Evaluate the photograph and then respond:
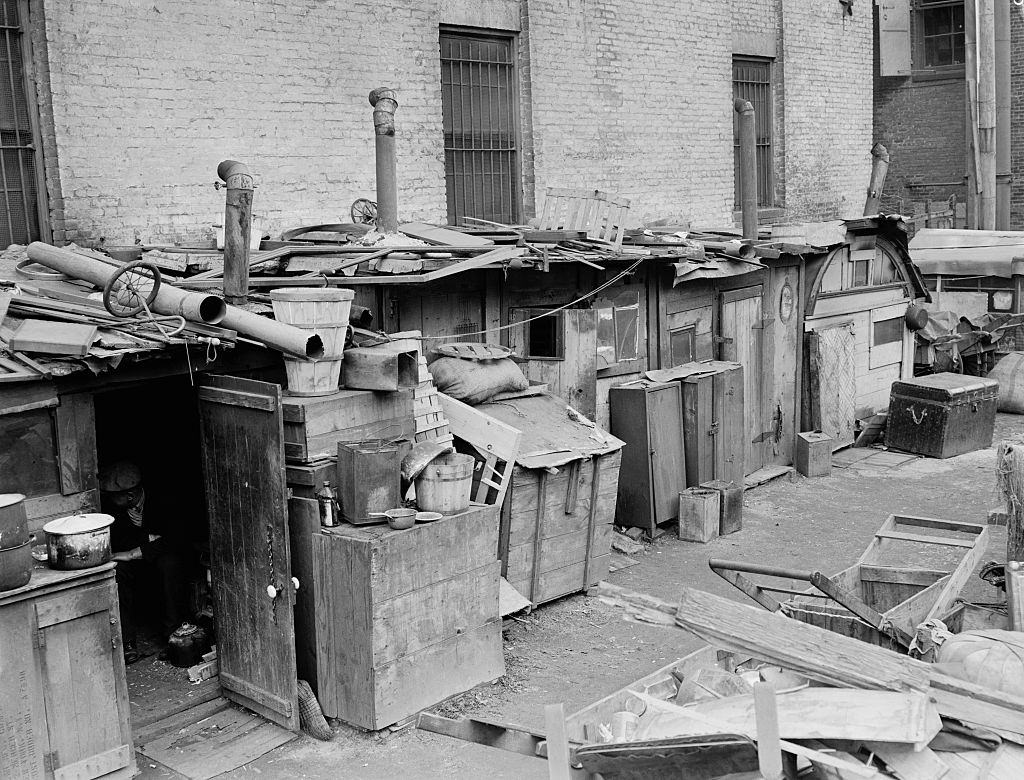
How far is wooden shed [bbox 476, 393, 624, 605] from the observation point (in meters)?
9.41

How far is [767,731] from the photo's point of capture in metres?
4.41

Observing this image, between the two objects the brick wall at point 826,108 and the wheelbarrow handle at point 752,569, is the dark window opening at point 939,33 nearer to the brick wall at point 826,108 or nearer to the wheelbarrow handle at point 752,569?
the brick wall at point 826,108

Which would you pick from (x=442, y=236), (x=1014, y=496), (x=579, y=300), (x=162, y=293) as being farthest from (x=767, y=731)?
(x=579, y=300)

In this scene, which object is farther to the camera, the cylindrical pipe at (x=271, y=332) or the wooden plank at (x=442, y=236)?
the wooden plank at (x=442, y=236)

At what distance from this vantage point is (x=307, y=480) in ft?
25.2

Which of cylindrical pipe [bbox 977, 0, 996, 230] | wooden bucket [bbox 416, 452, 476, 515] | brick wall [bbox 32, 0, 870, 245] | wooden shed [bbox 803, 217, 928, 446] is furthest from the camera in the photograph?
cylindrical pipe [bbox 977, 0, 996, 230]

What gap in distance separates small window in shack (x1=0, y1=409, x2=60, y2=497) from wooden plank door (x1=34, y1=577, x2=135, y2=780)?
778 millimetres

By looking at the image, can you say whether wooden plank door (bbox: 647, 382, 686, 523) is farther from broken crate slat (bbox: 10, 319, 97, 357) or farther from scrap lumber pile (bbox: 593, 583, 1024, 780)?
broken crate slat (bbox: 10, 319, 97, 357)

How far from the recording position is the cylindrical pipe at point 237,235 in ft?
25.7

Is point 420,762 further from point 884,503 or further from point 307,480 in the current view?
point 884,503

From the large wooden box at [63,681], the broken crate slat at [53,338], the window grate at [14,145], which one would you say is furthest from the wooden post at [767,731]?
the window grate at [14,145]

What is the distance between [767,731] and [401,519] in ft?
12.1

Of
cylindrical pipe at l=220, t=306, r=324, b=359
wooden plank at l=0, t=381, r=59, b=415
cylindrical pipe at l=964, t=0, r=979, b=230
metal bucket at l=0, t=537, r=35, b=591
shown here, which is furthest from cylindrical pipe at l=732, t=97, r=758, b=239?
metal bucket at l=0, t=537, r=35, b=591

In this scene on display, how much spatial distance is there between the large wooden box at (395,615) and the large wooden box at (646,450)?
3752mm
